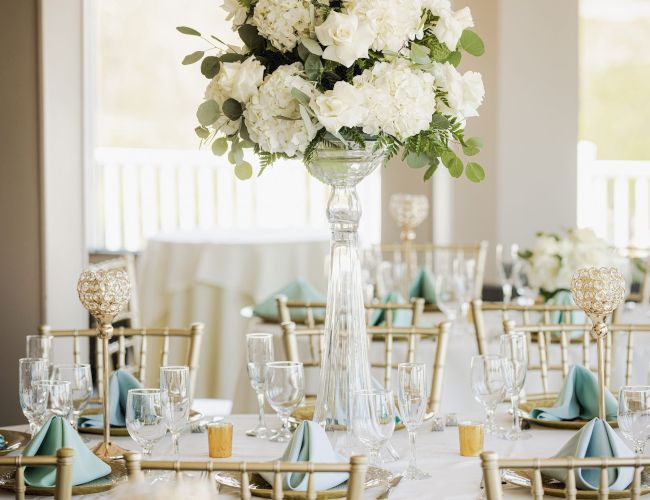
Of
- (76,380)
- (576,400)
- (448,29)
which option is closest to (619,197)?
(576,400)

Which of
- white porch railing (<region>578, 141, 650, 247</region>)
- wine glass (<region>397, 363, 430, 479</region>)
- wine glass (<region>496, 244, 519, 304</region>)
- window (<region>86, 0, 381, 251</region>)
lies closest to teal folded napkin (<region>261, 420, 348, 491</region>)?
wine glass (<region>397, 363, 430, 479</region>)

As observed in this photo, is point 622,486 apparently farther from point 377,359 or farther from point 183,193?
point 183,193

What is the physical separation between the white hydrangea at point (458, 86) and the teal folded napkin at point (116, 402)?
0.90 m

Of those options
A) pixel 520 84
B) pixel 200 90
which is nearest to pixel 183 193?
pixel 200 90

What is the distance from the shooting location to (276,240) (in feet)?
18.0

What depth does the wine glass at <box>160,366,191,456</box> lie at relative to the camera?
1.88 m

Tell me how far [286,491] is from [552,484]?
1.44 ft

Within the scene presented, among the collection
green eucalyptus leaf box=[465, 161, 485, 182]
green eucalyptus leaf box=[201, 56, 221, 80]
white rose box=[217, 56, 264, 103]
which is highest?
green eucalyptus leaf box=[201, 56, 221, 80]

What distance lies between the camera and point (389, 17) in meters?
1.85

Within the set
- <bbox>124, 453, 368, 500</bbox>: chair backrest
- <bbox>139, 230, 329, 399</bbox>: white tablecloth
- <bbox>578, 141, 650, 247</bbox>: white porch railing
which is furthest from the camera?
<bbox>578, 141, 650, 247</bbox>: white porch railing

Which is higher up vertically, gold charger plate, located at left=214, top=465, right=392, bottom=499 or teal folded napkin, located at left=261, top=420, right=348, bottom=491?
teal folded napkin, located at left=261, top=420, right=348, bottom=491

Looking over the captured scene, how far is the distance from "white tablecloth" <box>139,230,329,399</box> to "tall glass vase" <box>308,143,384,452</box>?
10.1 ft

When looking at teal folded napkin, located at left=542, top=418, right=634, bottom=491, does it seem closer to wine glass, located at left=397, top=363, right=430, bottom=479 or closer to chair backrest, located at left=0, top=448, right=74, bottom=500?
wine glass, located at left=397, top=363, right=430, bottom=479

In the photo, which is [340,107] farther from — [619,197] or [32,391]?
[619,197]
